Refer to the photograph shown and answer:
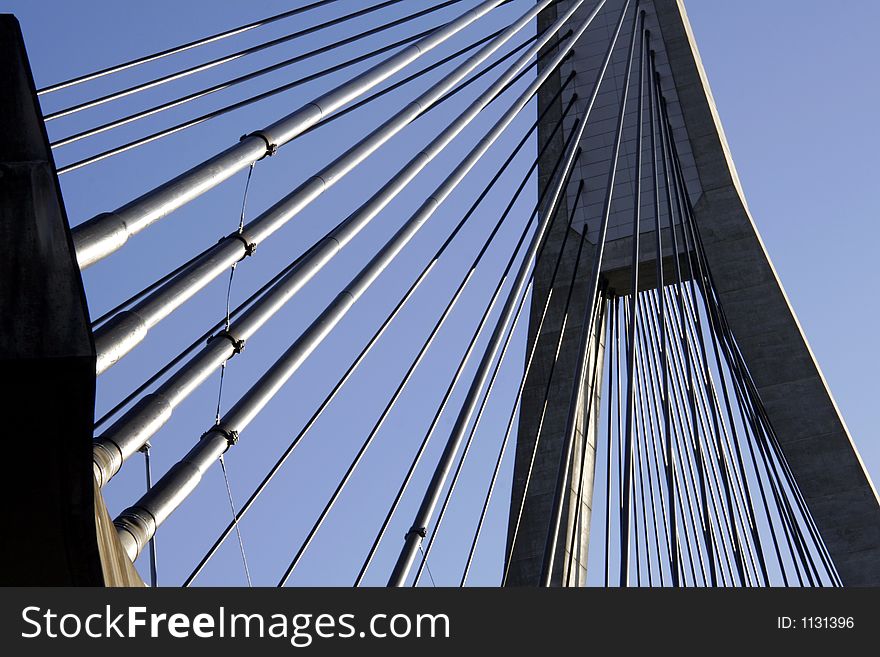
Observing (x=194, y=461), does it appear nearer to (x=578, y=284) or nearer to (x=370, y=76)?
(x=370, y=76)

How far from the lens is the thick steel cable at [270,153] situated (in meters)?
5.12

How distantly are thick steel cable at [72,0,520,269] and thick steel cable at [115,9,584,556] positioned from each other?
0.38 meters

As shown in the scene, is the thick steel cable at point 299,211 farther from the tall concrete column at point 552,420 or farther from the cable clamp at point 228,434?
the tall concrete column at point 552,420

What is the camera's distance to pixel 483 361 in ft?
31.4

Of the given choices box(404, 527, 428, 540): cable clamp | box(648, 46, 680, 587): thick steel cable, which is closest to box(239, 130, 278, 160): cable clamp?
box(404, 527, 428, 540): cable clamp

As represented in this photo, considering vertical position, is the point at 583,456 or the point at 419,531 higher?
the point at 583,456

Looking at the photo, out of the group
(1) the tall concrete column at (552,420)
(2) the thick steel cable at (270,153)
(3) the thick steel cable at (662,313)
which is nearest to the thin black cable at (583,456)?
(1) the tall concrete column at (552,420)

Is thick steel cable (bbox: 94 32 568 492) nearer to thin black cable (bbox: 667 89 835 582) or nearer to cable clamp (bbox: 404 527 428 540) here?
cable clamp (bbox: 404 527 428 540)

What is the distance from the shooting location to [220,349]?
611 centimetres

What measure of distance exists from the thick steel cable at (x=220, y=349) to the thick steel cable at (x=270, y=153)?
1.02 ft

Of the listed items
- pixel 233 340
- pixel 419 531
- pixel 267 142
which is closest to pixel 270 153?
pixel 267 142

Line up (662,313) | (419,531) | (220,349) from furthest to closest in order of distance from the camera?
(662,313)
(419,531)
(220,349)

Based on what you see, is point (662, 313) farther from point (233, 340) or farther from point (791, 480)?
point (233, 340)

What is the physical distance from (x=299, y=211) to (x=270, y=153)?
35cm
